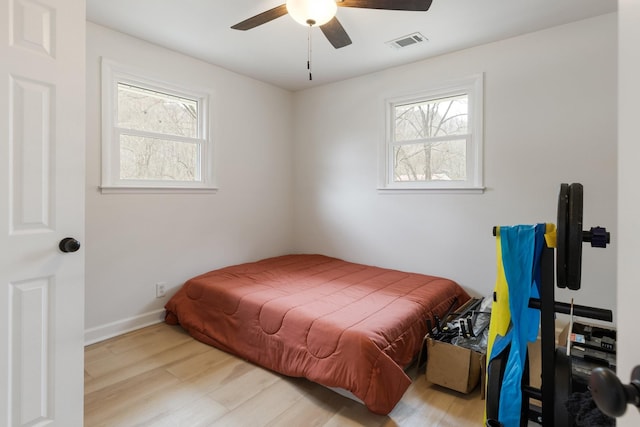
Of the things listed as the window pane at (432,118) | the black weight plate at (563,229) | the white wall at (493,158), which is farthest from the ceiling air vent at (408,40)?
the black weight plate at (563,229)

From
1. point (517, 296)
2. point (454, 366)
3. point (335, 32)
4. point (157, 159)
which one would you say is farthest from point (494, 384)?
point (157, 159)

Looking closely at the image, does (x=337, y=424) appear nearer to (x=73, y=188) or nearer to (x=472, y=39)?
(x=73, y=188)

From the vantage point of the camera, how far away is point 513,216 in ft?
9.07

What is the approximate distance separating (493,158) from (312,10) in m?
1.99

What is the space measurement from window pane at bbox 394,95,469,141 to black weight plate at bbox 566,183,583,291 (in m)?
2.32

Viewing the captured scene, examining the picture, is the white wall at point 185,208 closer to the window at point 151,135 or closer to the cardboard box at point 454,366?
the window at point 151,135

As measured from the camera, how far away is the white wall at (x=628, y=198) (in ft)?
1.51

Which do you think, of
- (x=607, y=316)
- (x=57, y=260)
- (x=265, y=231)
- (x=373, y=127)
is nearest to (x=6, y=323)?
(x=57, y=260)

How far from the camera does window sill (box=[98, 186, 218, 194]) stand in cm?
268

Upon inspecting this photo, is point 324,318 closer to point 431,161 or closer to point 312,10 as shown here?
point 312,10

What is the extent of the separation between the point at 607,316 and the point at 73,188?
2131 millimetres

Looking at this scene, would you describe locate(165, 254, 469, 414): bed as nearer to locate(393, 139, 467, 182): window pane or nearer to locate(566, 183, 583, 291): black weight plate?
locate(393, 139, 467, 182): window pane

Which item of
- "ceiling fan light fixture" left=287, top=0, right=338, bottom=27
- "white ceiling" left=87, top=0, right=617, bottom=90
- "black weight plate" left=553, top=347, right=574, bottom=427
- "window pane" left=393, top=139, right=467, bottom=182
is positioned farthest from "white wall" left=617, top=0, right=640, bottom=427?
"window pane" left=393, top=139, right=467, bottom=182

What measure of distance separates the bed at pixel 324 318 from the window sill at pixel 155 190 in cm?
83
